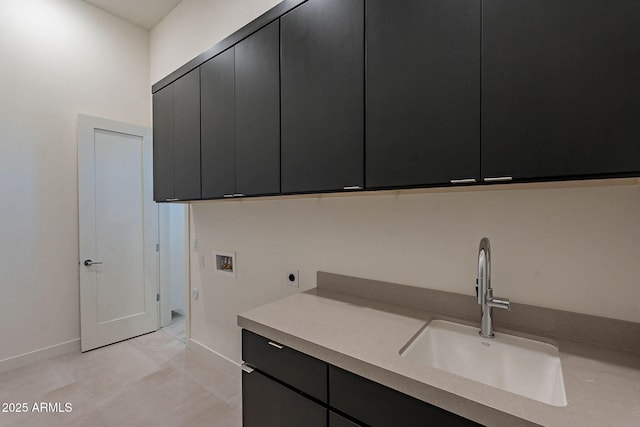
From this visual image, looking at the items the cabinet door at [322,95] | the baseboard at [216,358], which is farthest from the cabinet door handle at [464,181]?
the baseboard at [216,358]

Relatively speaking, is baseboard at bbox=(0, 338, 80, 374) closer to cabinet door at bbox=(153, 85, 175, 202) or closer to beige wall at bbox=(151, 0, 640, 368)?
beige wall at bbox=(151, 0, 640, 368)

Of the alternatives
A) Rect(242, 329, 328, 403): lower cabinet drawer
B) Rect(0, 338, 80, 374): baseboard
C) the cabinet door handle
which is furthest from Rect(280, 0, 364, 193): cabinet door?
Rect(0, 338, 80, 374): baseboard

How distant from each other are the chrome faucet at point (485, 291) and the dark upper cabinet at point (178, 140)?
1.81 m

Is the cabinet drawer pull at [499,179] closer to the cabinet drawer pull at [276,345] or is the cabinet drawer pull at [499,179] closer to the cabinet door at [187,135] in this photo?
the cabinet drawer pull at [276,345]

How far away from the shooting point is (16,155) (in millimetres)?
2594

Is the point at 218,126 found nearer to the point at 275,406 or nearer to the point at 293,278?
the point at 293,278

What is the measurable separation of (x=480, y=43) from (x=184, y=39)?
2868mm

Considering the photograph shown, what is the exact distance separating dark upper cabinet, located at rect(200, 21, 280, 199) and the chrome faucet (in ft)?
3.26

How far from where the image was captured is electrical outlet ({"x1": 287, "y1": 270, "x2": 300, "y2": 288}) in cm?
197

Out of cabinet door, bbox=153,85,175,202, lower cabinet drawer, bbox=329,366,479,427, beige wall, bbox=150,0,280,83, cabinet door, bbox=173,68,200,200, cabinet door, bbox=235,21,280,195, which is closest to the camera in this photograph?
lower cabinet drawer, bbox=329,366,479,427

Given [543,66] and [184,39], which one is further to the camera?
[184,39]

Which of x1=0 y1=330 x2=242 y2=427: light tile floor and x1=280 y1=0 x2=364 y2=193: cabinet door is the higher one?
x1=280 y1=0 x2=364 y2=193: cabinet door

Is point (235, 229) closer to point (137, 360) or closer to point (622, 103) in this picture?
point (137, 360)

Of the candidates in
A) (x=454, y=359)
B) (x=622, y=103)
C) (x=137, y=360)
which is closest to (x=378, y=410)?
(x=454, y=359)
